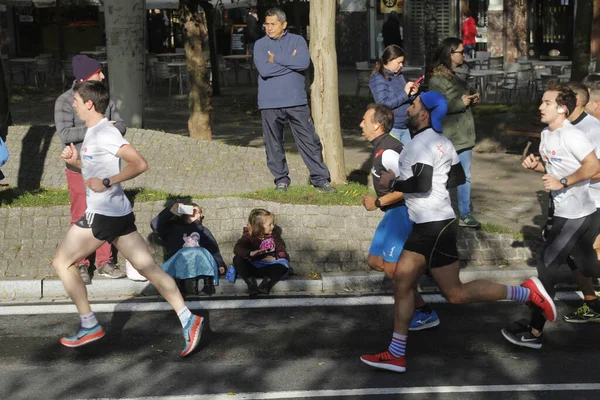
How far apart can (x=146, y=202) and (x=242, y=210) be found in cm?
99

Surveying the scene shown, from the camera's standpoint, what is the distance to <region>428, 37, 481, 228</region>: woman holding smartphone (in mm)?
9695

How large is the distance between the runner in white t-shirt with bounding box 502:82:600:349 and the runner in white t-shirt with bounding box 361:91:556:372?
0.70 metres

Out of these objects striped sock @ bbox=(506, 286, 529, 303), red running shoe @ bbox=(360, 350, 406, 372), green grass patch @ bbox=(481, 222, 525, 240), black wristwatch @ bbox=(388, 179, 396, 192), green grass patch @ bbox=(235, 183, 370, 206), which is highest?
black wristwatch @ bbox=(388, 179, 396, 192)

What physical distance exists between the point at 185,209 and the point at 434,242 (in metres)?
2.93

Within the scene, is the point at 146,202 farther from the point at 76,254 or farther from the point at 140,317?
the point at 76,254

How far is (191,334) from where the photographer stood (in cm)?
697

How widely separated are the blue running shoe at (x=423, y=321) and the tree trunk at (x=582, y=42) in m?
9.85

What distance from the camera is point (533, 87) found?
2138 cm

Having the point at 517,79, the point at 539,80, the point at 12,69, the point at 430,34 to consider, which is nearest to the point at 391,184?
the point at 430,34

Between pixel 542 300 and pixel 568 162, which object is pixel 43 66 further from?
pixel 542 300

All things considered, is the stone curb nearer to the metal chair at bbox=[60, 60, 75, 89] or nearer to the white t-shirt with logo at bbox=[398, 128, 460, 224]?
the white t-shirt with logo at bbox=[398, 128, 460, 224]

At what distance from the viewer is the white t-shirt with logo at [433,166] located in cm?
661

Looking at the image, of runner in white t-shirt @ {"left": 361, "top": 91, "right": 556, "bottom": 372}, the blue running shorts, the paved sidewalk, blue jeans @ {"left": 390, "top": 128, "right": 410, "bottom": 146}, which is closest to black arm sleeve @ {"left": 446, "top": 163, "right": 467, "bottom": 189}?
runner in white t-shirt @ {"left": 361, "top": 91, "right": 556, "bottom": 372}

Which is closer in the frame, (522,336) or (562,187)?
(562,187)
